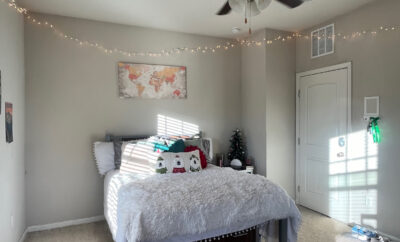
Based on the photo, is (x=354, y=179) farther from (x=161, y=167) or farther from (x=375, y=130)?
(x=161, y=167)

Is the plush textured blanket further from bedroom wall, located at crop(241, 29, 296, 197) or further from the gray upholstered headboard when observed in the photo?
bedroom wall, located at crop(241, 29, 296, 197)

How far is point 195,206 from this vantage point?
2.22 m

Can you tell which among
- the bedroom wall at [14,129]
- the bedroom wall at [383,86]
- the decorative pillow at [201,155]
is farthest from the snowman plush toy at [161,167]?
the bedroom wall at [383,86]

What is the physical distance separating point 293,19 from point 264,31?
1.61 feet

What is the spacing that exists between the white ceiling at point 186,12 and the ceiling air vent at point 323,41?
15cm

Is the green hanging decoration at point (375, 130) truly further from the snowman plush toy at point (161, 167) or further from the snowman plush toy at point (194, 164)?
the snowman plush toy at point (161, 167)

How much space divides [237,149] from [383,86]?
2.18 meters

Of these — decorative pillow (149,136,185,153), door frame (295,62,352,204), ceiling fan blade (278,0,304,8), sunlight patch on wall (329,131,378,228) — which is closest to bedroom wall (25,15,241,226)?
decorative pillow (149,136,185,153)

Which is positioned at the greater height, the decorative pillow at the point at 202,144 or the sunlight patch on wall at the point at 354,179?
the decorative pillow at the point at 202,144

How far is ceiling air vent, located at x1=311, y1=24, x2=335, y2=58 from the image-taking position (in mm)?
3746

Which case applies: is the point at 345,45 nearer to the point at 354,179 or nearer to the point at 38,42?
the point at 354,179

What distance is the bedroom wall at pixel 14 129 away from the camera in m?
2.38

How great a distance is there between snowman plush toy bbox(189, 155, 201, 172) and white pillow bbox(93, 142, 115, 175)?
1.09m

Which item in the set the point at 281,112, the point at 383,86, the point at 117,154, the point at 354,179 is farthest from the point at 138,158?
the point at 383,86
